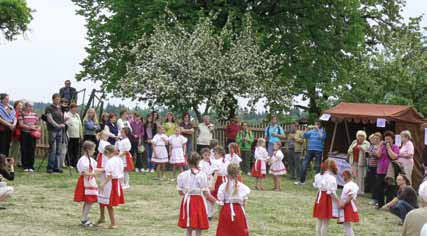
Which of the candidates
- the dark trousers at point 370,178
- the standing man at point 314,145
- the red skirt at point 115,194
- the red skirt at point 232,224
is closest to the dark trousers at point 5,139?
the red skirt at point 115,194

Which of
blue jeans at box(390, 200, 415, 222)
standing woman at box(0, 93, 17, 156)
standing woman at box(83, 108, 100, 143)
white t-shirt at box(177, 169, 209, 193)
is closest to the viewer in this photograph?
white t-shirt at box(177, 169, 209, 193)

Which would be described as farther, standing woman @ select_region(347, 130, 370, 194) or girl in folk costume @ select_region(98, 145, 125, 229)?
standing woman @ select_region(347, 130, 370, 194)

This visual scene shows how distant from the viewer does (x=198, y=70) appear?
26422 millimetres

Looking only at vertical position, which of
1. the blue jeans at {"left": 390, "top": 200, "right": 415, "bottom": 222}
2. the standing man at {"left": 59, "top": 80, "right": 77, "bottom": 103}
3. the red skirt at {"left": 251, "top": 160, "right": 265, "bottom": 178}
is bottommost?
the blue jeans at {"left": 390, "top": 200, "right": 415, "bottom": 222}

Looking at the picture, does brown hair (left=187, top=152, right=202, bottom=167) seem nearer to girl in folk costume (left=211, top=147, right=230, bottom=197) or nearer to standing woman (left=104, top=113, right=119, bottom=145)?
girl in folk costume (left=211, top=147, right=230, bottom=197)

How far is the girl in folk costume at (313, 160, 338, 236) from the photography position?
13.0 meters

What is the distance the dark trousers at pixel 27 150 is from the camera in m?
20.4

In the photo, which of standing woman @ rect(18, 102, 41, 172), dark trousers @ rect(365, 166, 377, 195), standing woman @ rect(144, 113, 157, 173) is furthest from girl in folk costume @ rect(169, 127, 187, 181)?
dark trousers @ rect(365, 166, 377, 195)

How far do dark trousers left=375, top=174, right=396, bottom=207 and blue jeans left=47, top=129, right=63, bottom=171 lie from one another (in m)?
8.25

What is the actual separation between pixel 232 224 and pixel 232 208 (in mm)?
253

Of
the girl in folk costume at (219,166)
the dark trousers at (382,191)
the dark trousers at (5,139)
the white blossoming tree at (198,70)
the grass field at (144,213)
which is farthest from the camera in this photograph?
the white blossoming tree at (198,70)

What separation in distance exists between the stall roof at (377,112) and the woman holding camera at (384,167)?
2793 millimetres

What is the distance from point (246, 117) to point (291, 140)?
5727 millimetres

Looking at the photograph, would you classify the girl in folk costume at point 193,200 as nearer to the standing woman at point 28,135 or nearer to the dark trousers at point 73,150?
the standing woman at point 28,135
